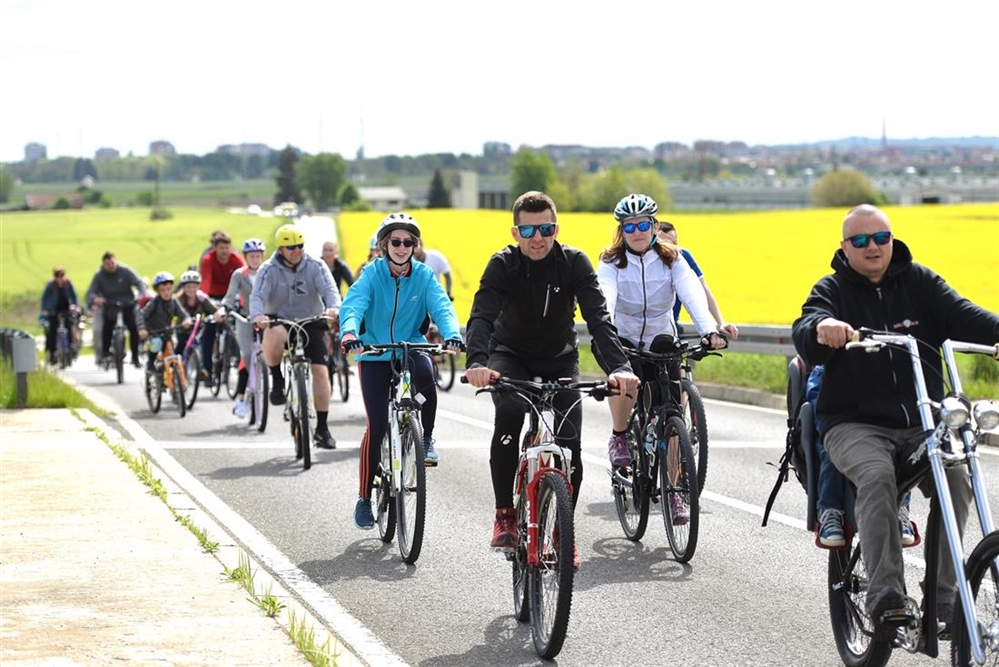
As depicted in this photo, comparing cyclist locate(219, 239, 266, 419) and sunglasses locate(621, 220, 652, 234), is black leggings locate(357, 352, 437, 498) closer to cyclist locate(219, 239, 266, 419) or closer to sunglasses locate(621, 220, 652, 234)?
sunglasses locate(621, 220, 652, 234)

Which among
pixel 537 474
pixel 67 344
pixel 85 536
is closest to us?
pixel 537 474

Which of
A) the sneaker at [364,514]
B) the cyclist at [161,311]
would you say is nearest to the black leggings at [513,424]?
the sneaker at [364,514]

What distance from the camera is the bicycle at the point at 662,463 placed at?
898cm

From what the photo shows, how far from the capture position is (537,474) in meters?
7.01

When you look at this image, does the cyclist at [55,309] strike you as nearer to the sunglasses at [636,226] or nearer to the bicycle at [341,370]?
the bicycle at [341,370]

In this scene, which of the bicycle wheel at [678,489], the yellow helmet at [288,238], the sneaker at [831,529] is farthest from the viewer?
the yellow helmet at [288,238]

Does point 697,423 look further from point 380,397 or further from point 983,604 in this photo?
point 983,604

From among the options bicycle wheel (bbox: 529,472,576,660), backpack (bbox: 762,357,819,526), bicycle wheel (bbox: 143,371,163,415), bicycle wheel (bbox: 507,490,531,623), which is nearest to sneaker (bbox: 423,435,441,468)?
bicycle wheel (bbox: 507,490,531,623)

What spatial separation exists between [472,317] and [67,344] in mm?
24665

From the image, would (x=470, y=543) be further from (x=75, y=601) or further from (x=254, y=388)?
(x=254, y=388)

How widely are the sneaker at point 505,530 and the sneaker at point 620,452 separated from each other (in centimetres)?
226

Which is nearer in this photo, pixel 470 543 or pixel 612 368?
pixel 612 368

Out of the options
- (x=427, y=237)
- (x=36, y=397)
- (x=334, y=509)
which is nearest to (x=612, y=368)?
(x=334, y=509)

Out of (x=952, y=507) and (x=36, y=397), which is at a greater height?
(x=952, y=507)
